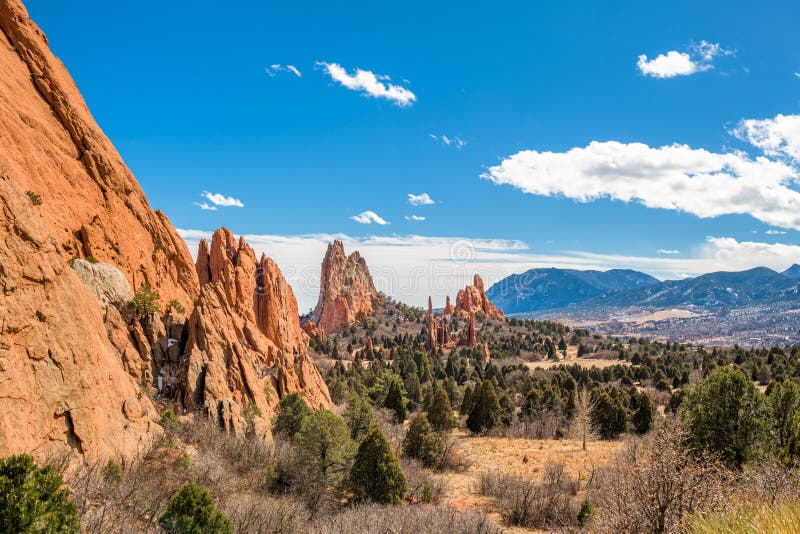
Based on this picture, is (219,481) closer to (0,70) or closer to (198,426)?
(198,426)

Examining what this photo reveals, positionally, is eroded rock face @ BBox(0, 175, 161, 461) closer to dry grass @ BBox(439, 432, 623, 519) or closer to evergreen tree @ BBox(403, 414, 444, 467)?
dry grass @ BBox(439, 432, 623, 519)

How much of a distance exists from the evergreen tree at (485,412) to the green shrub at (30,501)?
4517 centimetres

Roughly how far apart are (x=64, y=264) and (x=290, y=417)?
19.1m

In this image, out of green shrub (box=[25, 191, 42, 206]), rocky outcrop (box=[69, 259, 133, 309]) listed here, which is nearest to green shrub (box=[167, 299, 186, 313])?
rocky outcrop (box=[69, 259, 133, 309])

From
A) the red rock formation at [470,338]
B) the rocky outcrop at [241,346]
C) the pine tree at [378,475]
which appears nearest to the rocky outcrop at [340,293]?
the red rock formation at [470,338]

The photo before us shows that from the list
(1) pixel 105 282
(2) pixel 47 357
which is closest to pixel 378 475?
(2) pixel 47 357

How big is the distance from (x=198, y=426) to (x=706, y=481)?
23107mm

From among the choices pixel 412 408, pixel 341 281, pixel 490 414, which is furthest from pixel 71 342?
pixel 341 281

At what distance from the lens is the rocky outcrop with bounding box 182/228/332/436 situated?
85.4 ft

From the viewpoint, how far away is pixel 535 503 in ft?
80.8

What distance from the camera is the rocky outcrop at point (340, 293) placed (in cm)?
16138

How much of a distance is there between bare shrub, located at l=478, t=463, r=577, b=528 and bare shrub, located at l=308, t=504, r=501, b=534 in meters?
5.34

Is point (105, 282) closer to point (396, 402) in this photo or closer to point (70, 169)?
point (70, 169)

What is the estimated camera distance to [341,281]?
178375 mm
